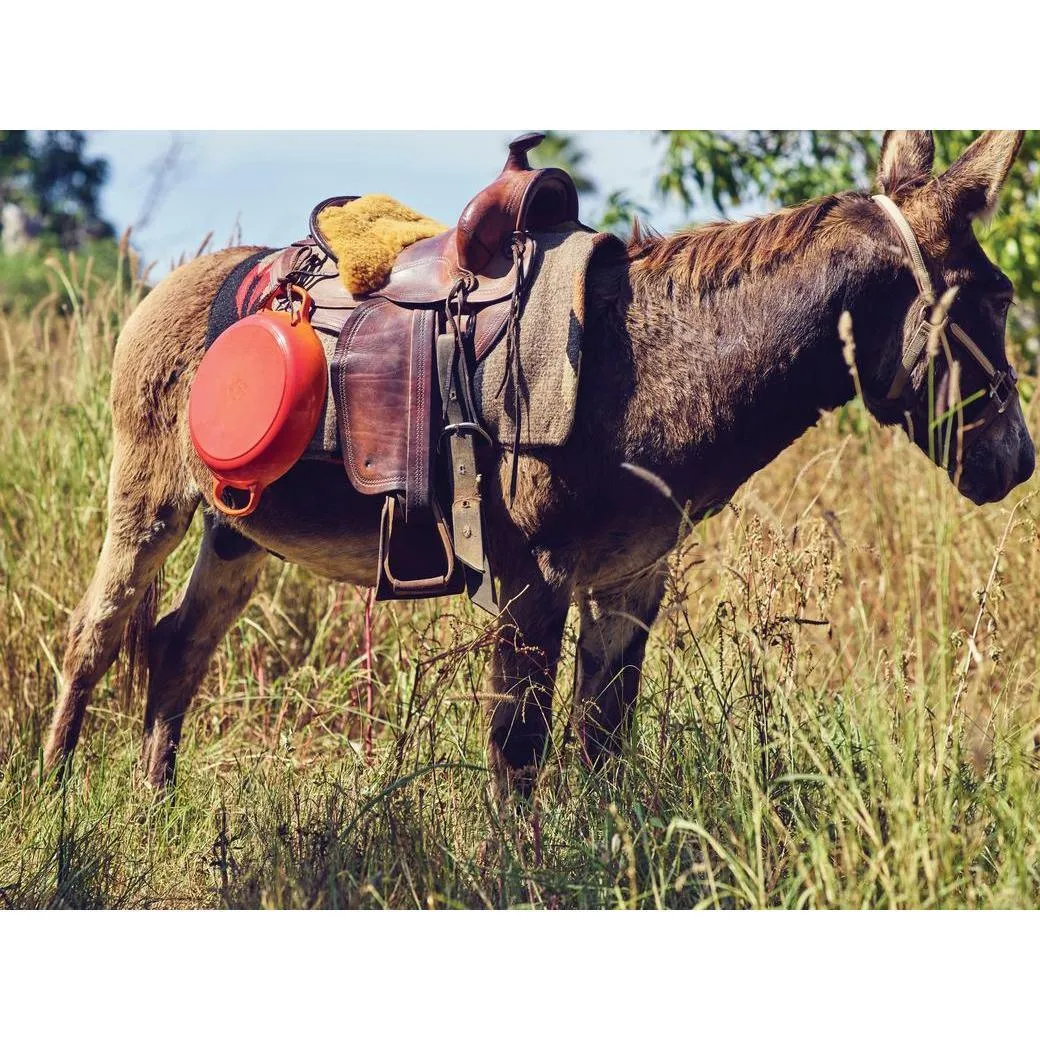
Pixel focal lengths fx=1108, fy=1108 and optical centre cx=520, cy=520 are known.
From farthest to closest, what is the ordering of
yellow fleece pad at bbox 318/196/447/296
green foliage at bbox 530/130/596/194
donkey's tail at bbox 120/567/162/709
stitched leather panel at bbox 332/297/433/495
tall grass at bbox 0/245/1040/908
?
green foliage at bbox 530/130/596/194
donkey's tail at bbox 120/567/162/709
yellow fleece pad at bbox 318/196/447/296
stitched leather panel at bbox 332/297/433/495
tall grass at bbox 0/245/1040/908

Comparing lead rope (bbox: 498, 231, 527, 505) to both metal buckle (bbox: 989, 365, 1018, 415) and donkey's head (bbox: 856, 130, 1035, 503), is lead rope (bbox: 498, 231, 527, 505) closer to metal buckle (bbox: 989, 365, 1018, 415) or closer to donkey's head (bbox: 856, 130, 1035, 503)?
donkey's head (bbox: 856, 130, 1035, 503)

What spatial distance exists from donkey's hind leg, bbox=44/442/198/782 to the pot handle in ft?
0.89

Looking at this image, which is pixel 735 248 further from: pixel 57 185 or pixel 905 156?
pixel 57 185

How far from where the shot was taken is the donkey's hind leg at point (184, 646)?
371 cm

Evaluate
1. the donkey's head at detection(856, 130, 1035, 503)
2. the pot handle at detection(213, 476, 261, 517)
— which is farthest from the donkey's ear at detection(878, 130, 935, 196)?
the pot handle at detection(213, 476, 261, 517)

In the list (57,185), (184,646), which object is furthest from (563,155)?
(184,646)

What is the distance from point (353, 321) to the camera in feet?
9.67

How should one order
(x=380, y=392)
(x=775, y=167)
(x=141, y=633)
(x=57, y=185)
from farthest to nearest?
1. (x=57, y=185)
2. (x=775, y=167)
3. (x=141, y=633)
4. (x=380, y=392)

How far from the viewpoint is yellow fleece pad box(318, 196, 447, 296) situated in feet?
9.82

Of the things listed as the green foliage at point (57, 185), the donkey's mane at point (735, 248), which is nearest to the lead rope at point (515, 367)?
the donkey's mane at point (735, 248)

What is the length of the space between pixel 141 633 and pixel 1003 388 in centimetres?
272

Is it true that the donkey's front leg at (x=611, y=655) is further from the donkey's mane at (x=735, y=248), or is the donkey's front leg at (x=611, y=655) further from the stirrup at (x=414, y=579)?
the donkey's mane at (x=735, y=248)

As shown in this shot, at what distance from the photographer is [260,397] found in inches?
114

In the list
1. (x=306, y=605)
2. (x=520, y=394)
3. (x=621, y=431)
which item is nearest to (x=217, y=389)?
(x=520, y=394)
